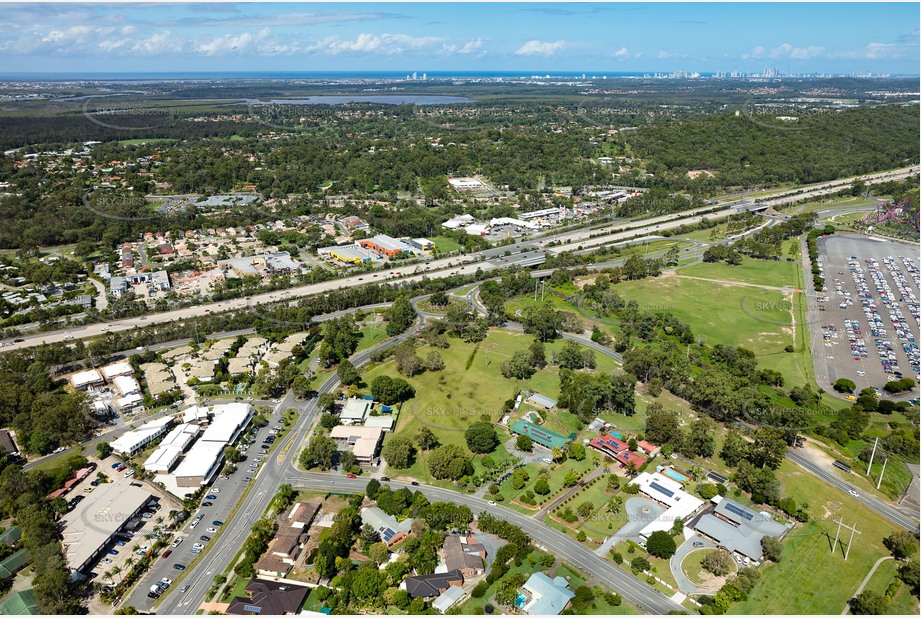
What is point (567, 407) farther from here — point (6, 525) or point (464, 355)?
point (6, 525)

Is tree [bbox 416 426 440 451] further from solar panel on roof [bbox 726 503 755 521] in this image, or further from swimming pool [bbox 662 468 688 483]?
solar panel on roof [bbox 726 503 755 521]

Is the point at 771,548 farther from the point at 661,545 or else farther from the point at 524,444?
the point at 524,444

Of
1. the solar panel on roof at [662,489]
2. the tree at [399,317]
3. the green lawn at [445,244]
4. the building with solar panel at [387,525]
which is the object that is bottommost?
the building with solar panel at [387,525]

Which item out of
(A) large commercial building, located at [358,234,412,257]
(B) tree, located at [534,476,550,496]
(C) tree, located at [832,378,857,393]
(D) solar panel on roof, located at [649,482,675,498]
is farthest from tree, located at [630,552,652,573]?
(A) large commercial building, located at [358,234,412,257]

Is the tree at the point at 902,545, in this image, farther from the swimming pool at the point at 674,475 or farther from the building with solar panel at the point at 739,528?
the swimming pool at the point at 674,475

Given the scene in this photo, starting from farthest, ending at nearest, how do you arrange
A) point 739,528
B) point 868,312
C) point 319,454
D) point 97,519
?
1. point 868,312
2. point 319,454
3. point 97,519
4. point 739,528

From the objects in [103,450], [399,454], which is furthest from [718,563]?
[103,450]

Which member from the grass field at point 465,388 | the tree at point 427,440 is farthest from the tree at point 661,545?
the tree at point 427,440
